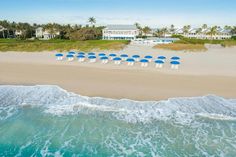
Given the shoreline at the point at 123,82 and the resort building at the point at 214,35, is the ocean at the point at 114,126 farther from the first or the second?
the resort building at the point at 214,35

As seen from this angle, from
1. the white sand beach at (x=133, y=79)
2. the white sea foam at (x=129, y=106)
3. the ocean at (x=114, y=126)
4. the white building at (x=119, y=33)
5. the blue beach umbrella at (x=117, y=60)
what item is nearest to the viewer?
the ocean at (x=114, y=126)

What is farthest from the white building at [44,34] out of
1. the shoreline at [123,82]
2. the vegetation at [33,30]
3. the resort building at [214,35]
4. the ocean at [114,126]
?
the ocean at [114,126]

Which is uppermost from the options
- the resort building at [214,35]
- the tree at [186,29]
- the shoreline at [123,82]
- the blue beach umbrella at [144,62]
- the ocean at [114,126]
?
the tree at [186,29]

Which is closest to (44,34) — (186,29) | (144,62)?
(186,29)

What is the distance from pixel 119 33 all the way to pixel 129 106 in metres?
62.0

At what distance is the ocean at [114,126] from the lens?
21.7ft

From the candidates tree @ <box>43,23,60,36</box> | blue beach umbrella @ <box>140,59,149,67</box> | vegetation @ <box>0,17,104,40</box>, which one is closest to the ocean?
blue beach umbrella @ <box>140,59,149,67</box>

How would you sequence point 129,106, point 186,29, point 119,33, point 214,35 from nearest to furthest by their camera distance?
point 129,106
point 119,33
point 214,35
point 186,29

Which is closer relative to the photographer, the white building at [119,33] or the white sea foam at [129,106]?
the white sea foam at [129,106]

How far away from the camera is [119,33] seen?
69438 millimetres

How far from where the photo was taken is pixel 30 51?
89.3 ft

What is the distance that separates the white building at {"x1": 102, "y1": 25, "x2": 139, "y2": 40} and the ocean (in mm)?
58801

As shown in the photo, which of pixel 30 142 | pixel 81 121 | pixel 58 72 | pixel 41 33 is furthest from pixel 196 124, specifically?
pixel 41 33

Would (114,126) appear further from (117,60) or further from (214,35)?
(214,35)
